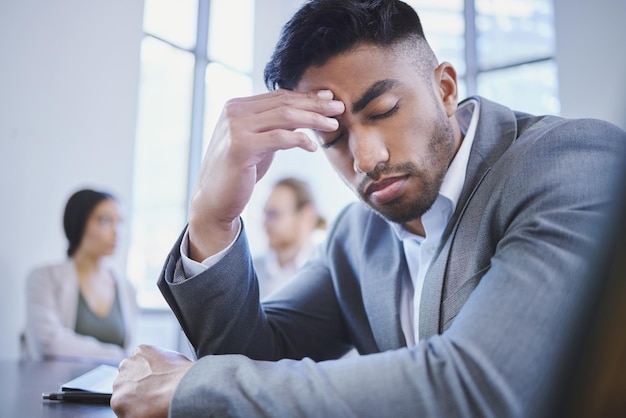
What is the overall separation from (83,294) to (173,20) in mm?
2890

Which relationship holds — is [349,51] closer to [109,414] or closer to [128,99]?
[109,414]

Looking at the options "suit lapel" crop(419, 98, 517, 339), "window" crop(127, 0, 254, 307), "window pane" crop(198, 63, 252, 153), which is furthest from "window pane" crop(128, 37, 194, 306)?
"suit lapel" crop(419, 98, 517, 339)

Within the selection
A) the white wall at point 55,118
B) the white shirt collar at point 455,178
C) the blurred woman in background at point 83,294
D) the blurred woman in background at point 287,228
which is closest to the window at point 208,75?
the white wall at point 55,118

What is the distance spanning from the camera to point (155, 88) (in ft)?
16.6

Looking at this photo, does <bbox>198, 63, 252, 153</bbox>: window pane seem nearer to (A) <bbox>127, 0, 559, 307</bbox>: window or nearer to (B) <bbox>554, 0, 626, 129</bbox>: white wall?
(A) <bbox>127, 0, 559, 307</bbox>: window

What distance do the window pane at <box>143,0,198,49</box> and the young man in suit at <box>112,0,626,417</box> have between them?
412 centimetres

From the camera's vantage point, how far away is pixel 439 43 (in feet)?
18.2

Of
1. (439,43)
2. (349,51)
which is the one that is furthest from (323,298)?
(439,43)

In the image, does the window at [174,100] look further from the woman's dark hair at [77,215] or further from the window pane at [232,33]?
the woman's dark hair at [77,215]

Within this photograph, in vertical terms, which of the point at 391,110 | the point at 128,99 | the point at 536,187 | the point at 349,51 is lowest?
the point at 536,187

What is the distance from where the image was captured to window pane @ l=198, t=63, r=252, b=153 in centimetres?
555

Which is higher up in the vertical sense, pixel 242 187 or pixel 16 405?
pixel 242 187

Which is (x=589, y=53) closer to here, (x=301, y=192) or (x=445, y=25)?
(x=445, y=25)

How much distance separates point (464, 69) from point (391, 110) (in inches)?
182
